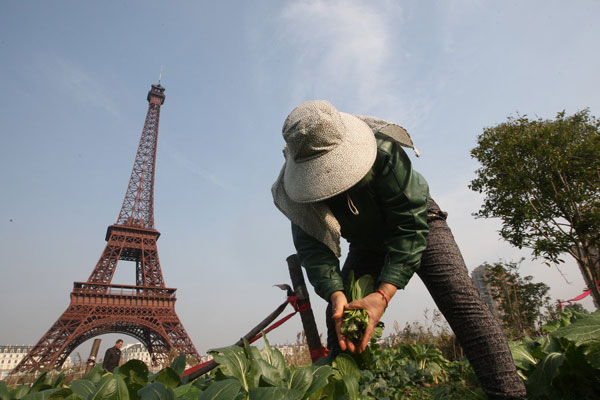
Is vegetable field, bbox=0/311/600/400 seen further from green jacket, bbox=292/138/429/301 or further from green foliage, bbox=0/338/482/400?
green jacket, bbox=292/138/429/301

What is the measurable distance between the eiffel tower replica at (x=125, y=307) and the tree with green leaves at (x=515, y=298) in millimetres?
18266

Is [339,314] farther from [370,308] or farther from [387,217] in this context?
[387,217]

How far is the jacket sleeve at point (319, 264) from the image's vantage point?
72.4 inches

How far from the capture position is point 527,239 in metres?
11.8

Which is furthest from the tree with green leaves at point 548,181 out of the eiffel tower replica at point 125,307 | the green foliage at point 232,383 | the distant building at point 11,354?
the distant building at point 11,354

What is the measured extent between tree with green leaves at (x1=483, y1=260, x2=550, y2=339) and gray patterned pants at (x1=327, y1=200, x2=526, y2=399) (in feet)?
24.0

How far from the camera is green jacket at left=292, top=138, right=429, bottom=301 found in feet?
5.69

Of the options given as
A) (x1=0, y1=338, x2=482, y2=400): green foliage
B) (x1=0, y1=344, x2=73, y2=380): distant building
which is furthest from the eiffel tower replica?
(x1=0, y1=344, x2=73, y2=380): distant building

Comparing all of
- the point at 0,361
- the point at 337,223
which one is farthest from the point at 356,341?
the point at 0,361

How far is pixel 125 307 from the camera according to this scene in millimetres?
25859

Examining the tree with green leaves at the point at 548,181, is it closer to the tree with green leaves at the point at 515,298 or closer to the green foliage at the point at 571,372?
the tree with green leaves at the point at 515,298

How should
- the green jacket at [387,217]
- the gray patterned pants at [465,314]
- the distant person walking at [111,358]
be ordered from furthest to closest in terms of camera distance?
the distant person walking at [111,358] < the green jacket at [387,217] < the gray patterned pants at [465,314]

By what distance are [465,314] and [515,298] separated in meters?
8.72

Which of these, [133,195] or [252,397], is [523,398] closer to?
[252,397]
